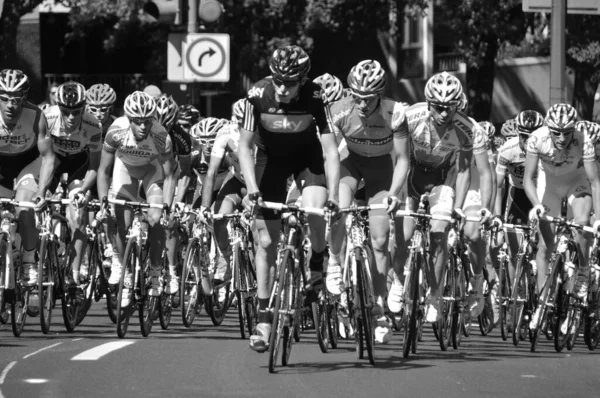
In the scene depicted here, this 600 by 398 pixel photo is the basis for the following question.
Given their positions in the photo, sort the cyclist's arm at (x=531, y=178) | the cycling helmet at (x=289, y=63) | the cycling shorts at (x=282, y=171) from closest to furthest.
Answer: the cycling helmet at (x=289, y=63) → the cycling shorts at (x=282, y=171) → the cyclist's arm at (x=531, y=178)

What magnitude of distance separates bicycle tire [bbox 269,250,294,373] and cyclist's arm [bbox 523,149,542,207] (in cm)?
344

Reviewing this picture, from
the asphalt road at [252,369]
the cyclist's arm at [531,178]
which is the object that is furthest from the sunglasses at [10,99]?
the cyclist's arm at [531,178]

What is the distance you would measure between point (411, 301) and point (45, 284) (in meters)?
3.27

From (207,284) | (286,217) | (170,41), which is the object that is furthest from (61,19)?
(286,217)

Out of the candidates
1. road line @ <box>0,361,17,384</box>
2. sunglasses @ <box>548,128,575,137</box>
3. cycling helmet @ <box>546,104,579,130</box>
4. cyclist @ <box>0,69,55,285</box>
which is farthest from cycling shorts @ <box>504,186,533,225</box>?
road line @ <box>0,361,17,384</box>

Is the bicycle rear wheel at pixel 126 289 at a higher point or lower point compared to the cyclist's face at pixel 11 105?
lower

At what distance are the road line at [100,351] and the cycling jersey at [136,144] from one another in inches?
89.5

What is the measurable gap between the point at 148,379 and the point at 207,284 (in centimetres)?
435

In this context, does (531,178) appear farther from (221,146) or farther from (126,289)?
(126,289)

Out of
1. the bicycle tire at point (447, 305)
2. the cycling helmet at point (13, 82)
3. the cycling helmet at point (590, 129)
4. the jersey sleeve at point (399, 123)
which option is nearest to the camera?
the jersey sleeve at point (399, 123)

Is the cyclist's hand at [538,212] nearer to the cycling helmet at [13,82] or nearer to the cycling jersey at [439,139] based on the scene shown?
the cycling jersey at [439,139]

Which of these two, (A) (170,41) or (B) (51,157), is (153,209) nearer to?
(B) (51,157)

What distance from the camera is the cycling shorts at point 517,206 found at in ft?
59.7

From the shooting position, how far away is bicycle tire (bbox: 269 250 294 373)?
12.0 m
